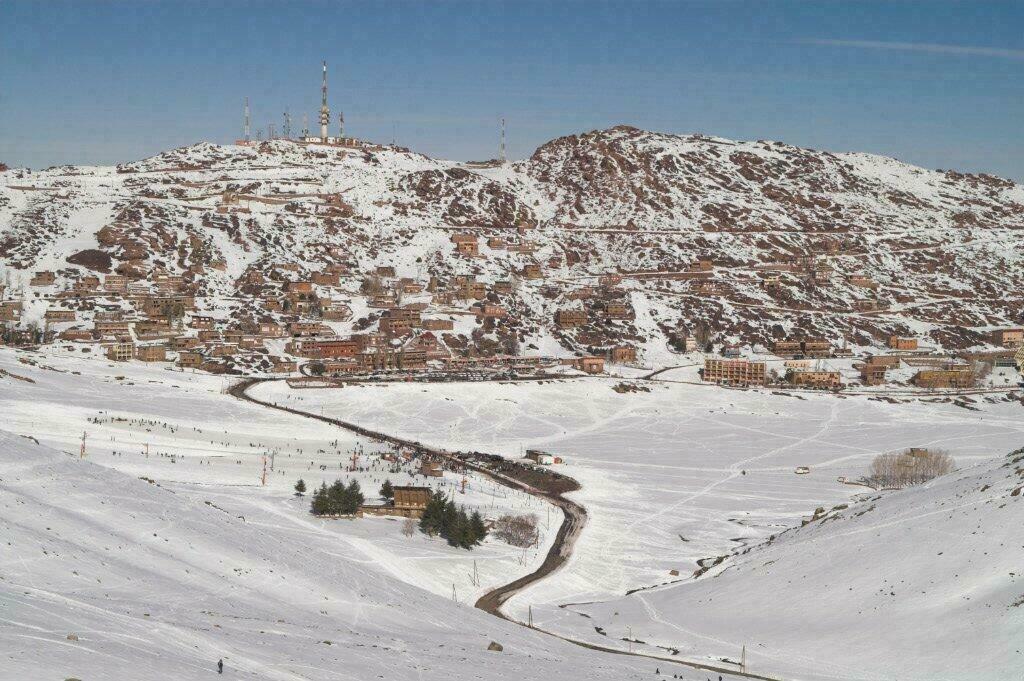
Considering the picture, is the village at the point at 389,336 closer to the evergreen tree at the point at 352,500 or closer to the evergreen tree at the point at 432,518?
the evergreen tree at the point at 352,500

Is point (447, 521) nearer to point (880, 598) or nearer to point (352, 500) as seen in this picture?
point (352, 500)

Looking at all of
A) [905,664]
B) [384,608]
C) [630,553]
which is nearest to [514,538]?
[630,553]

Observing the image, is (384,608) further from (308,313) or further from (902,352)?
(902,352)

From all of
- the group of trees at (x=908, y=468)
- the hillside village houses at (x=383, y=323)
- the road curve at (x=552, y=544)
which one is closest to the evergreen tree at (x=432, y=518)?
the road curve at (x=552, y=544)

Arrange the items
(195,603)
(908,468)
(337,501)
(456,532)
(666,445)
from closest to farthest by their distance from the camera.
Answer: (195,603) → (456,532) → (337,501) → (908,468) → (666,445)

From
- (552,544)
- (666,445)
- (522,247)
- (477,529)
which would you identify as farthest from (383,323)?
(477,529)
